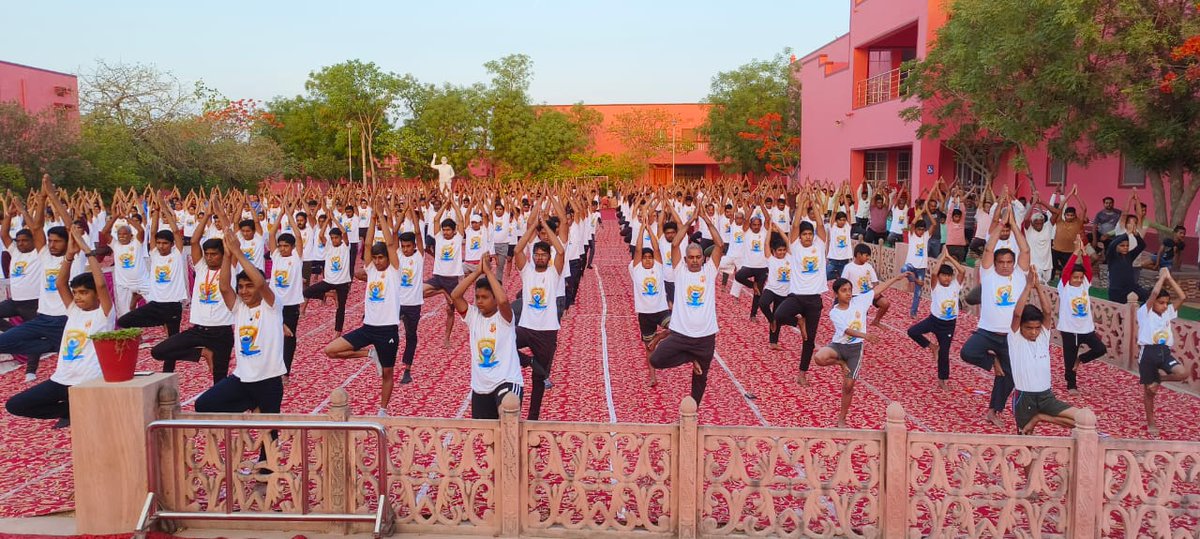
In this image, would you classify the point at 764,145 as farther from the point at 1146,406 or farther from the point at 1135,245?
the point at 1146,406

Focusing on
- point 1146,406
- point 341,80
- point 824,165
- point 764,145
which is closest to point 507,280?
point 1146,406

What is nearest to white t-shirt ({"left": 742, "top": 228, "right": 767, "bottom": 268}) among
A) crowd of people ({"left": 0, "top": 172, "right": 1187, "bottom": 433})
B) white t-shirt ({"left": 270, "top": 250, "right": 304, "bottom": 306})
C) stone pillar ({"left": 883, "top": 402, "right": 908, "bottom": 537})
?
crowd of people ({"left": 0, "top": 172, "right": 1187, "bottom": 433})

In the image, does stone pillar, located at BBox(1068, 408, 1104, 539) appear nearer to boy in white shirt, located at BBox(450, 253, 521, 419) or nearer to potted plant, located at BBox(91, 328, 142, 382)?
boy in white shirt, located at BBox(450, 253, 521, 419)

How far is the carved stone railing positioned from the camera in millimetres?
5078

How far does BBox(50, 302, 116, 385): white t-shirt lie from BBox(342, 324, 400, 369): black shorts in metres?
2.13

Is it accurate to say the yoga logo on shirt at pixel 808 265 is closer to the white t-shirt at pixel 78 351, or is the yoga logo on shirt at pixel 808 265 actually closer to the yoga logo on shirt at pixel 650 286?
the yoga logo on shirt at pixel 650 286

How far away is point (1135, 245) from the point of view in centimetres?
1255

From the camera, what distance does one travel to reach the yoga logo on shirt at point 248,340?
6359 millimetres

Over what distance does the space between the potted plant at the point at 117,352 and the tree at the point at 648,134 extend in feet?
149

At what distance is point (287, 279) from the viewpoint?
9742 millimetres

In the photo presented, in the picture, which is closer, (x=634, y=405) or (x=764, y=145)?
(x=634, y=405)

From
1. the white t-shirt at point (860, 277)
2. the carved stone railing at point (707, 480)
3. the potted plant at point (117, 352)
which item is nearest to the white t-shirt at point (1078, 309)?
the white t-shirt at point (860, 277)

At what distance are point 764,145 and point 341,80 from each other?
2461cm

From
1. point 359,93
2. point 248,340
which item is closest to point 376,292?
point 248,340
